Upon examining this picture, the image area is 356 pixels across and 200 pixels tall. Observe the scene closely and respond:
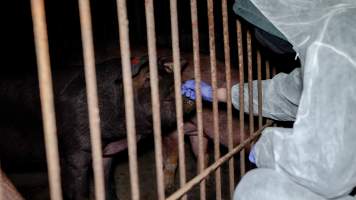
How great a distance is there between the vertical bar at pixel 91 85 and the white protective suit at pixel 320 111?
805 millimetres

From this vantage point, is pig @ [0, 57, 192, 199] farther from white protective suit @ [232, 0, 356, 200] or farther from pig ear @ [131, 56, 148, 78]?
white protective suit @ [232, 0, 356, 200]

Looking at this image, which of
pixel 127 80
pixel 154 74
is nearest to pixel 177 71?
pixel 154 74

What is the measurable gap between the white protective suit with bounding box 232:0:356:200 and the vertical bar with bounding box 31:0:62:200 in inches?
38.0

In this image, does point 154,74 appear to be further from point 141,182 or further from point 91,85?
point 141,182

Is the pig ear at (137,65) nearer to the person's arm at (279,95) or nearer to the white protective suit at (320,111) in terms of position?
the person's arm at (279,95)

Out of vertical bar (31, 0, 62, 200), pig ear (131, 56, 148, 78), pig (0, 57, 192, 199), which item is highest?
vertical bar (31, 0, 62, 200)

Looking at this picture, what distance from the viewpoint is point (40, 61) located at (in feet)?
3.65

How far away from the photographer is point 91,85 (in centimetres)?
127

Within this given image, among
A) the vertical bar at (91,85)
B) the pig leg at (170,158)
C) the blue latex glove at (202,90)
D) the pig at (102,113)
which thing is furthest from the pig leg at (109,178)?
the vertical bar at (91,85)

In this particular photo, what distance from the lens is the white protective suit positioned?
1.59 meters

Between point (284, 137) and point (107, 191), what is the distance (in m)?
1.86

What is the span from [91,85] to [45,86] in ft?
0.57

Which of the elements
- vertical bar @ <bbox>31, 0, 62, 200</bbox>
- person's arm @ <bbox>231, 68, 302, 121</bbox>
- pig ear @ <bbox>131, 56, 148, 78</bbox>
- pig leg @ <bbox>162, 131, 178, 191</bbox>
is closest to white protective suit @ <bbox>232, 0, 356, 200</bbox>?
person's arm @ <bbox>231, 68, 302, 121</bbox>

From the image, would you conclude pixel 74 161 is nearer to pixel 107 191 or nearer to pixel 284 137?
pixel 107 191
